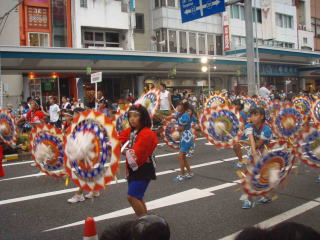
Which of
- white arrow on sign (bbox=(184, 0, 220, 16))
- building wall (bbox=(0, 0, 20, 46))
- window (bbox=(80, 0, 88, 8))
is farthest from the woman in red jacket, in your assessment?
window (bbox=(80, 0, 88, 8))

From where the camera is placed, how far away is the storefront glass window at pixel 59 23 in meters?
25.5

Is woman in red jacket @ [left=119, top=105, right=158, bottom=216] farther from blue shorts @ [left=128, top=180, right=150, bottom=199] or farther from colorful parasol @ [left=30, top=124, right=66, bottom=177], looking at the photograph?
colorful parasol @ [left=30, top=124, right=66, bottom=177]

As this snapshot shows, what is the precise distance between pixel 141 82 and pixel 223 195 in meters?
22.0

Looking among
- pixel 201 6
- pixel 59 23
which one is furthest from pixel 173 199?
pixel 59 23

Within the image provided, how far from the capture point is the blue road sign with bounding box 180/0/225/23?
1334 cm

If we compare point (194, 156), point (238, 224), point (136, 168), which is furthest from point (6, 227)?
point (194, 156)

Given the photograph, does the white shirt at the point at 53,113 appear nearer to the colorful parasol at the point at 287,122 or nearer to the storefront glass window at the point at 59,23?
the colorful parasol at the point at 287,122

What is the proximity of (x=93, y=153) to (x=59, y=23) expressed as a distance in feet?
77.5

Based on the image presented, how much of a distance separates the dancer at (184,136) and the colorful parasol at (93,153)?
12.0ft

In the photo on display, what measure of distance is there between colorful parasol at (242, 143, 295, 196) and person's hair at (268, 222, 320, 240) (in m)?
3.08

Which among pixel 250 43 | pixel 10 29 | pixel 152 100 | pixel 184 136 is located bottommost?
pixel 184 136

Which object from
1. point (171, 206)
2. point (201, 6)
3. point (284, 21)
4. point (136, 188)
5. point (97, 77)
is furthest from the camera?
point (284, 21)

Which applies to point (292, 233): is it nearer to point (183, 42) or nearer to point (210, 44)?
point (183, 42)

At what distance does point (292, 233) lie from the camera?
1315 millimetres
